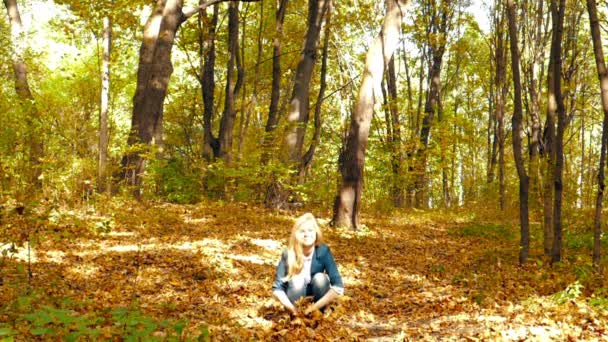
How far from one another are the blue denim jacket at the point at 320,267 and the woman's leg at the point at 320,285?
0.07m

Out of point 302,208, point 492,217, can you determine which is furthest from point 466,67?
point 302,208

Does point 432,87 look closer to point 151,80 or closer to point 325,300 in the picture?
point 151,80

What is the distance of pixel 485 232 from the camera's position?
42.2 feet

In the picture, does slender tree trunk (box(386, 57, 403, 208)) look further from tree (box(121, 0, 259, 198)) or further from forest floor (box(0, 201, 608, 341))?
tree (box(121, 0, 259, 198))

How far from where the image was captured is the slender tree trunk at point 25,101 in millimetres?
10098

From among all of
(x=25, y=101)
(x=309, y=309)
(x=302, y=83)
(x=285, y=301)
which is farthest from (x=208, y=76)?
(x=309, y=309)

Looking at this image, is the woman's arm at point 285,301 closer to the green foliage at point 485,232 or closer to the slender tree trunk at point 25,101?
the slender tree trunk at point 25,101

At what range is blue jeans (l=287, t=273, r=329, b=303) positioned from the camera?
5645 mm

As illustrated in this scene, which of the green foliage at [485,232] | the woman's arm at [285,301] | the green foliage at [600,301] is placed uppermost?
the green foliage at [485,232]

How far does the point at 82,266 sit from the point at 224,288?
2045mm

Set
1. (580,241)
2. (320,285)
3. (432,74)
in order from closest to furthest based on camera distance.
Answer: (320,285), (580,241), (432,74)

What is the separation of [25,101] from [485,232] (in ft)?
36.2

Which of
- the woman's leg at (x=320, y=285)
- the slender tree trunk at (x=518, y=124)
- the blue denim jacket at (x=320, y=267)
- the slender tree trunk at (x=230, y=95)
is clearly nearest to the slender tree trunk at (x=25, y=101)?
the blue denim jacket at (x=320, y=267)

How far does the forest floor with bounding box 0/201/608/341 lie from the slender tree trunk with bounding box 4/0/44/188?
1329mm
